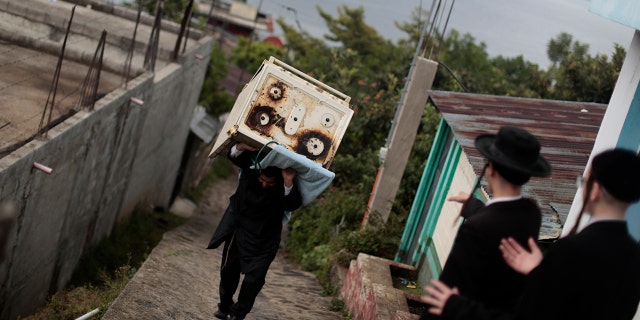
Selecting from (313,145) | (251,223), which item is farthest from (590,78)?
(251,223)

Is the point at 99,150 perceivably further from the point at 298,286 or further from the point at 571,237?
the point at 571,237

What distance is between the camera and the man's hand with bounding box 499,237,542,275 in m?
3.87

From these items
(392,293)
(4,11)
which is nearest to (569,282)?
(392,293)

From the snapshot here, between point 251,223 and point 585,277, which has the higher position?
point 585,277

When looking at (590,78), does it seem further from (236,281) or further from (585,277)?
(585,277)

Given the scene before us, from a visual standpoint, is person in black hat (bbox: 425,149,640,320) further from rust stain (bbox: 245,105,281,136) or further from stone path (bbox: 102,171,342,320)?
stone path (bbox: 102,171,342,320)

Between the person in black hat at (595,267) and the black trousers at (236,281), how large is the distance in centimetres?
329

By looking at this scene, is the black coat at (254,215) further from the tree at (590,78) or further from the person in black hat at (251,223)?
the tree at (590,78)

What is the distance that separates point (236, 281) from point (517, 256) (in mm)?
3668

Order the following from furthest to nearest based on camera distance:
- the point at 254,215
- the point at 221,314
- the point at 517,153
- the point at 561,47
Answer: the point at 561,47, the point at 221,314, the point at 254,215, the point at 517,153

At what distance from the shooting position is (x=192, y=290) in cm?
872

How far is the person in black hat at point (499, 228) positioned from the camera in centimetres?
397

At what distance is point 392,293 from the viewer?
817cm

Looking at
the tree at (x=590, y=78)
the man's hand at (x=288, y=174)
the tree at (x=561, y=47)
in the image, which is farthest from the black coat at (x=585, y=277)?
the tree at (x=561, y=47)
